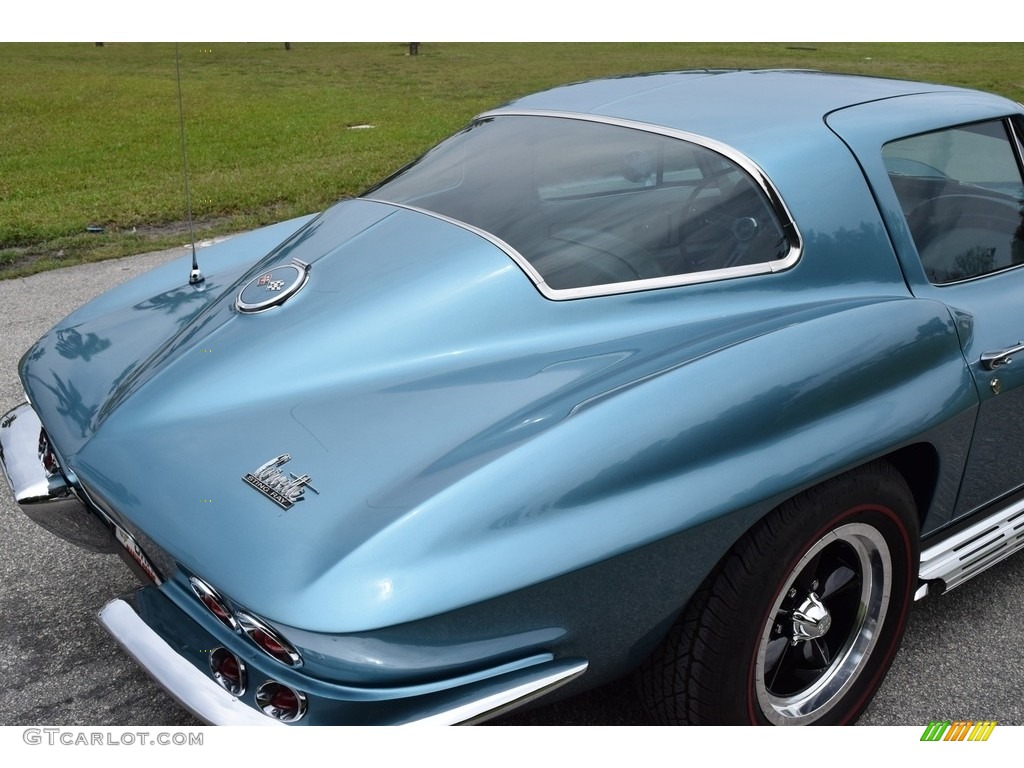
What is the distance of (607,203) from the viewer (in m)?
2.57

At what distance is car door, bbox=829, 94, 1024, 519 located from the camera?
2.44 m

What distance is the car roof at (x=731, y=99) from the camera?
2.61m

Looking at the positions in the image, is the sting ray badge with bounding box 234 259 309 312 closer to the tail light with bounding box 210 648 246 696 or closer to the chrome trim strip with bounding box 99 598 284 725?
the chrome trim strip with bounding box 99 598 284 725

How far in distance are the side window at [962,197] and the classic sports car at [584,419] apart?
12mm

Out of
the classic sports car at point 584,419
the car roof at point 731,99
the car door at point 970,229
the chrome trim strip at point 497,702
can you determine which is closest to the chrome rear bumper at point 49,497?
the classic sports car at point 584,419

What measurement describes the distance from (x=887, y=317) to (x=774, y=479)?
582 millimetres

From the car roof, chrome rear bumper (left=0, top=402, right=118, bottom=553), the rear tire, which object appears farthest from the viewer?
the car roof

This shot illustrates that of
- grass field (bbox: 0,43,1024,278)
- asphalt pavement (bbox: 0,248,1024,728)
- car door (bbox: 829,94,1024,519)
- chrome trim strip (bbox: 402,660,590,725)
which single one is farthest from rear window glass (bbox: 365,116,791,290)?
grass field (bbox: 0,43,1024,278)

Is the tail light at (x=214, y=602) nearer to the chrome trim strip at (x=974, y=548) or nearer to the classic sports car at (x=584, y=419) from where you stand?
the classic sports car at (x=584, y=419)

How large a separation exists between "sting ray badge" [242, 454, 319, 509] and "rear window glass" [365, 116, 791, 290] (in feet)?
2.58

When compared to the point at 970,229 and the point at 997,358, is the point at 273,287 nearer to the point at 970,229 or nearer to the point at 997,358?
the point at 997,358

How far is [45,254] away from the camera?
21.2 feet

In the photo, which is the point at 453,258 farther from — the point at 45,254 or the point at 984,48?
the point at 984,48

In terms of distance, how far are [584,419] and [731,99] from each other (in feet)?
4.57
